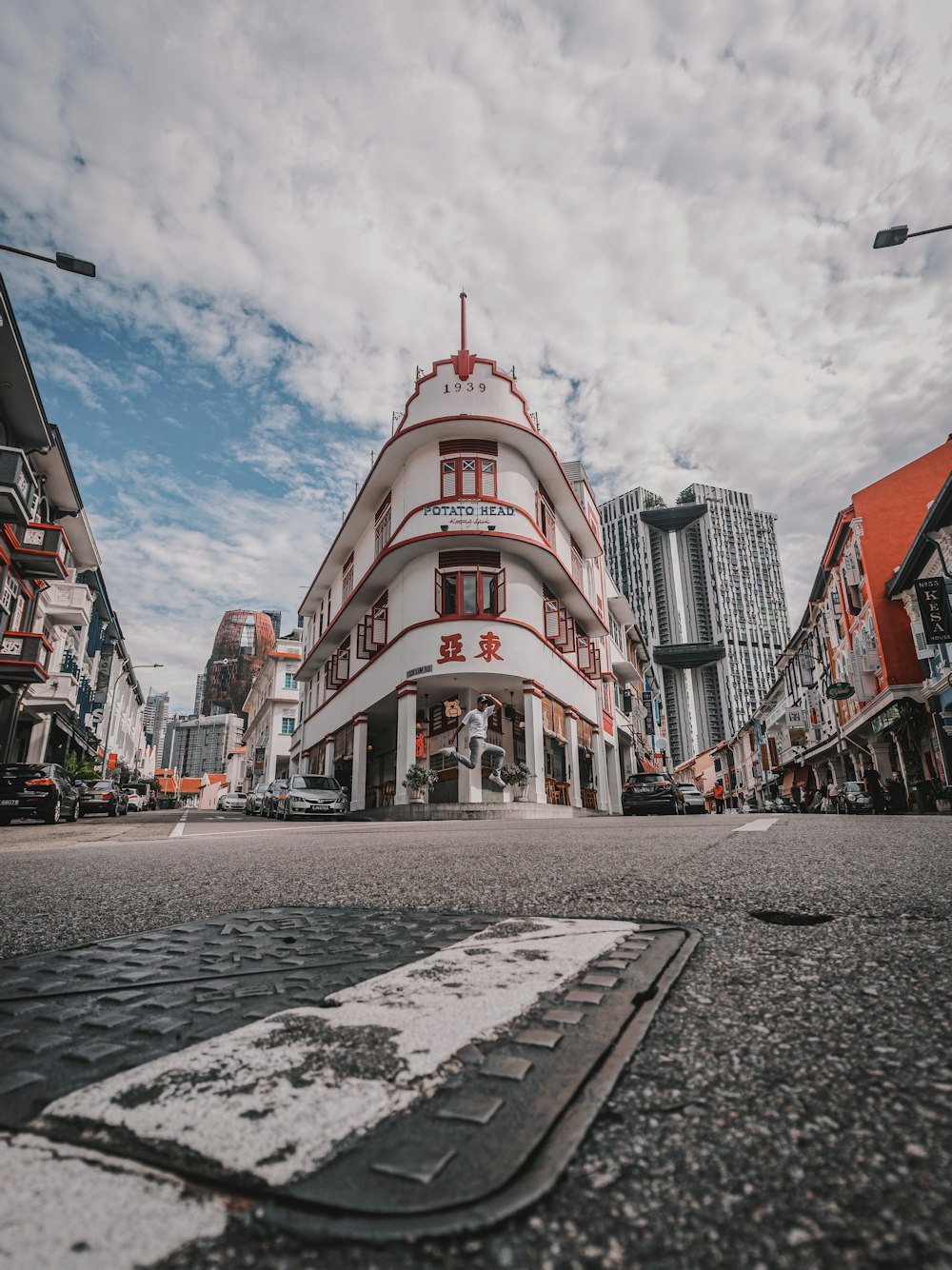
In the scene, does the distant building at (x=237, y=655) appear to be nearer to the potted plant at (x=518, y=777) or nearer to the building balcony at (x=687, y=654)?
the building balcony at (x=687, y=654)

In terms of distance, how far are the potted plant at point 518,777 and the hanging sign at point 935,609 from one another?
591 inches

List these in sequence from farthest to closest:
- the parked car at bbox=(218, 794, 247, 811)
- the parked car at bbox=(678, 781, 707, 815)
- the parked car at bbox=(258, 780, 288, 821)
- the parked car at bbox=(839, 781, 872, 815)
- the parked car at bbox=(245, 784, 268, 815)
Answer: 1. the parked car at bbox=(218, 794, 247, 811)
2. the parked car at bbox=(678, 781, 707, 815)
3. the parked car at bbox=(245, 784, 268, 815)
4. the parked car at bbox=(258, 780, 288, 821)
5. the parked car at bbox=(839, 781, 872, 815)

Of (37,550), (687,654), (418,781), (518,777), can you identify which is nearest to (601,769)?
(518,777)

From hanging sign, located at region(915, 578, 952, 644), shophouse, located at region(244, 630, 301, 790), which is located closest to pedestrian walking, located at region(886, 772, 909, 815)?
hanging sign, located at region(915, 578, 952, 644)

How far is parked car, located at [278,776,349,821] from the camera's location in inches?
899

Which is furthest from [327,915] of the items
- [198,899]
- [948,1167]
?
[948,1167]

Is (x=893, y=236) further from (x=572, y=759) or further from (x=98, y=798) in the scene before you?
(x=98, y=798)

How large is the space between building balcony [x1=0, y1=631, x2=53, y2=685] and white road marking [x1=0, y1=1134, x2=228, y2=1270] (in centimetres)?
2821

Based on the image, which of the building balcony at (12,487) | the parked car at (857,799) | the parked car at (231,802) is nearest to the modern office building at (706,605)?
the parked car at (231,802)

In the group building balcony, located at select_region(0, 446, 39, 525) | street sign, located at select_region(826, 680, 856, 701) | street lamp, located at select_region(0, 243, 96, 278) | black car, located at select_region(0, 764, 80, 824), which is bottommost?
black car, located at select_region(0, 764, 80, 824)

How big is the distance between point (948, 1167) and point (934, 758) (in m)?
32.4

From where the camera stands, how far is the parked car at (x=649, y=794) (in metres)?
24.0

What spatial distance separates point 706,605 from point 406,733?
382 feet

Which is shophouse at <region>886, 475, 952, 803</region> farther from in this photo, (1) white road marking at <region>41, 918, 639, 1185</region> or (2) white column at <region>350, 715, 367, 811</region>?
(1) white road marking at <region>41, 918, 639, 1185</region>
